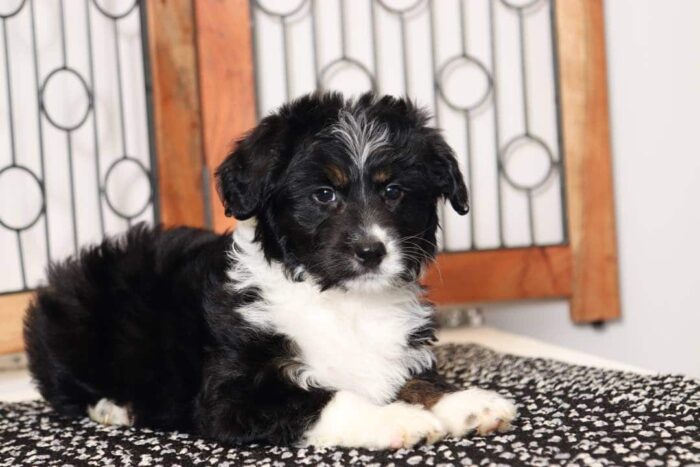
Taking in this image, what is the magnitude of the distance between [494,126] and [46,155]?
199 centimetres

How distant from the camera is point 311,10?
410cm

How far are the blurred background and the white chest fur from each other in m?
1.46

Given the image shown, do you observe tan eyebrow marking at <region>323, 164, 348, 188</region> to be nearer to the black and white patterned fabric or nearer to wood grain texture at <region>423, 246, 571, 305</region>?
the black and white patterned fabric

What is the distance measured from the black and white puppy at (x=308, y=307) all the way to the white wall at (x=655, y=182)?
1792mm

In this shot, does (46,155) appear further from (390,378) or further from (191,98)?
(390,378)

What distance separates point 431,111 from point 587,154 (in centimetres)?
80

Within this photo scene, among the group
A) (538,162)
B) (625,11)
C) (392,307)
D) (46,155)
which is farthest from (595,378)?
(46,155)

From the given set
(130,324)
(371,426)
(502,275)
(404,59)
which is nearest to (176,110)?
(404,59)

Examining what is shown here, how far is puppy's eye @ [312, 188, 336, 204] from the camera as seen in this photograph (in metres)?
2.51

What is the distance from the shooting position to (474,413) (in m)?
2.44

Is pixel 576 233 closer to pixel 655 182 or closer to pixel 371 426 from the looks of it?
pixel 655 182

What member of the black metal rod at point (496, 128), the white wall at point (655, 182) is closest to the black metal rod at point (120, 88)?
the black metal rod at point (496, 128)

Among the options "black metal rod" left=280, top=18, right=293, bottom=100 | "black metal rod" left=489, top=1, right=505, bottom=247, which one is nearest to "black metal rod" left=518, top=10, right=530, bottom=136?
"black metal rod" left=489, top=1, right=505, bottom=247

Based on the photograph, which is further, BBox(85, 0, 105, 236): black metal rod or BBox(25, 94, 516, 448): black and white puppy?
BBox(85, 0, 105, 236): black metal rod
